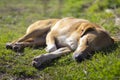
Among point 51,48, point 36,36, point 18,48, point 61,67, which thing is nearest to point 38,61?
point 61,67

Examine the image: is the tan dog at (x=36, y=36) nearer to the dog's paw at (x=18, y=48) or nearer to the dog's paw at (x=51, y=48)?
the dog's paw at (x=18, y=48)

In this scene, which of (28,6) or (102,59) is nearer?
(102,59)

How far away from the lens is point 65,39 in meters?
8.35

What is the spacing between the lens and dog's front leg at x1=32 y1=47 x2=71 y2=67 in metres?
7.52

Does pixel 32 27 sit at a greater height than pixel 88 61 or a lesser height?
greater

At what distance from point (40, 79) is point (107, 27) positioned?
13.0 feet

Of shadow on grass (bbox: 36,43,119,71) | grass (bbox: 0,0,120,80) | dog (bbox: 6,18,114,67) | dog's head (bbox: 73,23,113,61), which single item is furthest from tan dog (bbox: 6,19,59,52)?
shadow on grass (bbox: 36,43,119,71)

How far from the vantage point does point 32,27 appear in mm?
9281

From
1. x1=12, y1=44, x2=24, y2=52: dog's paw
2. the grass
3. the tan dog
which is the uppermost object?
the tan dog

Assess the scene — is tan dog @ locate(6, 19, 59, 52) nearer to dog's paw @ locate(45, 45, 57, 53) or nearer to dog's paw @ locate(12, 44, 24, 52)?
dog's paw @ locate(12, 44, 24, 52)

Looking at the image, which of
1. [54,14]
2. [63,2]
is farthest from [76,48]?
[63,2]

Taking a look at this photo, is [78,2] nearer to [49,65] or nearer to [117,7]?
[117,7]

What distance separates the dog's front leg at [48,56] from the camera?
7.52 m

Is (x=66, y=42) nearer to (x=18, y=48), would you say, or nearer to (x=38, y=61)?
(x=38, y=61)
